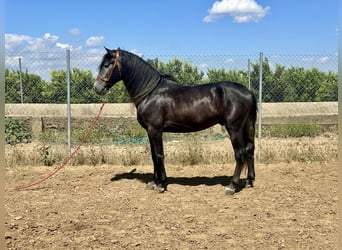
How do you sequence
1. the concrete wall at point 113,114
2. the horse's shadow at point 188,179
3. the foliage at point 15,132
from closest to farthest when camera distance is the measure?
the horse's shadow at point 188,179 < the foliage at point 15,132 < the concrete wall at point 113,114

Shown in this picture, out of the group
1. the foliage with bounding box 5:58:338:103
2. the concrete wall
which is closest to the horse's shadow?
the concrete wall

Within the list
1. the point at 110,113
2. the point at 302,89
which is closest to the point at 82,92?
the point at 110,113

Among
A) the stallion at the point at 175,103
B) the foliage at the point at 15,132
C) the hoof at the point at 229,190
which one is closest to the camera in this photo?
the stallion at the point at 175,103

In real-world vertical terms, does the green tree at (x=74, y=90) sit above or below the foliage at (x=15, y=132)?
above

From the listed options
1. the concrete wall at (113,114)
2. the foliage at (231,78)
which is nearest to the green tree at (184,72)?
the foliage at (231,78)

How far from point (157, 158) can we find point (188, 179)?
1.12 m

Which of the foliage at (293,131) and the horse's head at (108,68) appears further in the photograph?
the foliage at (293,131)

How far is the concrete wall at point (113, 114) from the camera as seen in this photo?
1116 cm

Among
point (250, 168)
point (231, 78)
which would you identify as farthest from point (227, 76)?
point (250, 168)

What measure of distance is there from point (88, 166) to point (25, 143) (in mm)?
3732

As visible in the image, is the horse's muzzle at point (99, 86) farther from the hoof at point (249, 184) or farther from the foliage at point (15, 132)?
the foliage at point (15, 132)

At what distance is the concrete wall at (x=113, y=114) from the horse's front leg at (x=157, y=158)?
5.45 metres

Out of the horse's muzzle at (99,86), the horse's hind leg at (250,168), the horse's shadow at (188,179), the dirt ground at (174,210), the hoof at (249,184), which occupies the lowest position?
the dirt ground at (174,210)

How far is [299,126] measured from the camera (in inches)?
434
